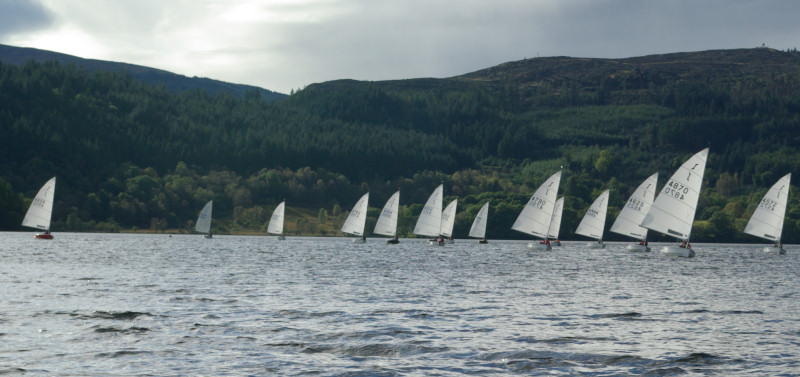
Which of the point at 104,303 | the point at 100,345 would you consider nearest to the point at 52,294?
the point at 104,303

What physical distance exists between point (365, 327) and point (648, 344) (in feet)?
41.2

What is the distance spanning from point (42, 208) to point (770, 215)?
125831 millimetres

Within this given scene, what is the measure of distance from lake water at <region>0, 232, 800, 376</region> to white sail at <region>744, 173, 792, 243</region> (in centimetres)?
6265

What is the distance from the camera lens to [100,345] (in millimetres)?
34219

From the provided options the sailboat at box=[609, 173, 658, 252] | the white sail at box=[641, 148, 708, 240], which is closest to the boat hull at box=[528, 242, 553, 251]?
the sailboat at box=[609, 173, 658, 252]

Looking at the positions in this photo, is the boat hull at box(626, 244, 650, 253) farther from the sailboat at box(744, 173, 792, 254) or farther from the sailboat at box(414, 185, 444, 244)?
the sailboat at box(414, 185, 444, 244)

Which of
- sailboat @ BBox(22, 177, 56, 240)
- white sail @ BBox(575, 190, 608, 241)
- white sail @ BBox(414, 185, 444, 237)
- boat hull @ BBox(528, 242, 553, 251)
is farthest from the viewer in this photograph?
white sail @ BBox(414, 185, 444, 237)

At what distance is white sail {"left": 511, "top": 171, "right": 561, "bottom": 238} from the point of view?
149375 mm

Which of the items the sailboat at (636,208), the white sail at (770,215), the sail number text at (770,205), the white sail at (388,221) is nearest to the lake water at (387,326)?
the white sail at (770,215)

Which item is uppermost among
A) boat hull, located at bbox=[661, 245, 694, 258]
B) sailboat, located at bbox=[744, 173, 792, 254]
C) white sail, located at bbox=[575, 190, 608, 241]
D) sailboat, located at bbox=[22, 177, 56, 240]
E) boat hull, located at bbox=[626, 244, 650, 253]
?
sailboat, located at bbox=[744, 173, 792, 254]

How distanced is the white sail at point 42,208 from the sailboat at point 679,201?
107243mm

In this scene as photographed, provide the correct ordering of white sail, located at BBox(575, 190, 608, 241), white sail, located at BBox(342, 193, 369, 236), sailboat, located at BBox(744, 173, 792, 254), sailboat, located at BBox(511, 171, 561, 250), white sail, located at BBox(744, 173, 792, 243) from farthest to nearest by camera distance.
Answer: white sail, located at BBox(342, 193, 369, 236), white sail, located at BBox(575, 190, 608, 241), sailboat, located at BBox(511, 171, 561, 250), sailboat, located at BBox(744, 173, 792, 254), white sail, located at BBox(744, 173, 792, 243)

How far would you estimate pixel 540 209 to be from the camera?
492ft

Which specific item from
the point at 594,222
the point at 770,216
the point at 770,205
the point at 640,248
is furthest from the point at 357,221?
the point at 770,205
